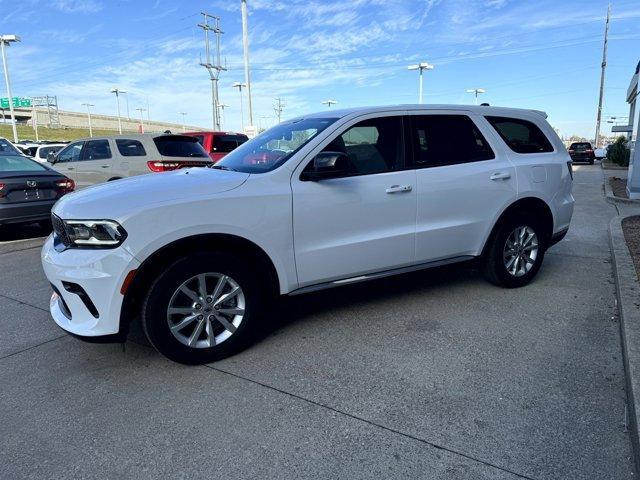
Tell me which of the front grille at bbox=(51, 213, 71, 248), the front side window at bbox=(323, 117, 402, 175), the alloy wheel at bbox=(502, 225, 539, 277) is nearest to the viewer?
the front grille at bbox=(51, 213, 71, 248)

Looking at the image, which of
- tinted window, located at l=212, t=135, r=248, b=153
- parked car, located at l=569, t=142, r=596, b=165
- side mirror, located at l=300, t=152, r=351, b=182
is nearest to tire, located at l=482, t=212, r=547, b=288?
side mirror, located at l=300, t=152, r=351, b=182

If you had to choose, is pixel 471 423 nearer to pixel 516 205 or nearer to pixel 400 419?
pixel 400 419

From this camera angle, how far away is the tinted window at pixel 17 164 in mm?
8094

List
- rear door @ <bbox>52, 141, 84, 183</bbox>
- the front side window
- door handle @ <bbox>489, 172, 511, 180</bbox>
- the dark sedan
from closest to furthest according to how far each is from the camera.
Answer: the front side window
door handle @ <bbox>489, 172, 511, 180</bbox>
the dark sedan
rear door @ <bbox>52, 141, 84, 183</bbox>

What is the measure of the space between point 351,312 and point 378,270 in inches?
22.6

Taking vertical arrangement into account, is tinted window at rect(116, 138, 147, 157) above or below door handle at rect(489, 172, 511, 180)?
above

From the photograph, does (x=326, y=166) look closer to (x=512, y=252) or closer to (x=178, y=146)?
(x=512, y=252)

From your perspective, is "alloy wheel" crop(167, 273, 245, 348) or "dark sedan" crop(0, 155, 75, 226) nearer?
"alloy wheel" crop(167, 273, 245, 348)

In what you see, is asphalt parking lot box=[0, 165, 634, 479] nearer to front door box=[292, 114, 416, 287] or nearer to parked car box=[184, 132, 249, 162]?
front door box=[292, 114, 416, 287]

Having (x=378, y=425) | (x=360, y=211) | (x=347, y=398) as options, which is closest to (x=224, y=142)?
(x=360, y=211)

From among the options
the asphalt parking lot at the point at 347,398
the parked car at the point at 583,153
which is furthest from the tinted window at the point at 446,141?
the parked car at the point at 583,153

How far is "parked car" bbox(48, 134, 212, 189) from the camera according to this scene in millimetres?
9617

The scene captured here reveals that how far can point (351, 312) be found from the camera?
441 centimetres

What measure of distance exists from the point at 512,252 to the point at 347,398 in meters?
2.75
